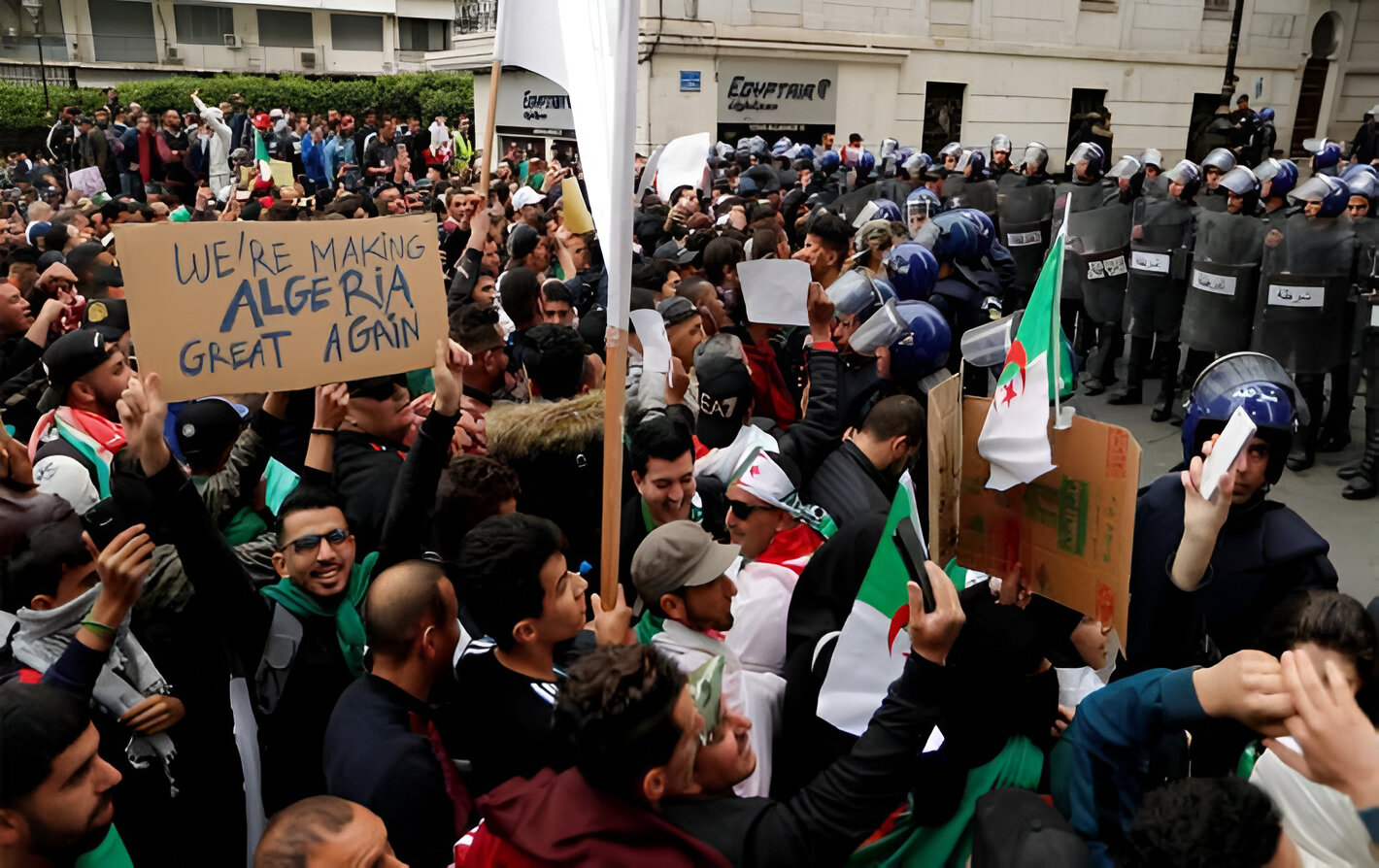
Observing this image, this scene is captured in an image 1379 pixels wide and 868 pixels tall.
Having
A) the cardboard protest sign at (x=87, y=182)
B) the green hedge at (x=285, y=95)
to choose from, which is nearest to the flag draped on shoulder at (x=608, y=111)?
the cardboard protest sign at (x=87, y=182)

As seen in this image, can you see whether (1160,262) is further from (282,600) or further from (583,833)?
(583,833)

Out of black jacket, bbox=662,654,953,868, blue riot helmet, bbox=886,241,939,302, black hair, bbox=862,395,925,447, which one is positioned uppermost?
blue riot helmet, bbox=886,241,939,302

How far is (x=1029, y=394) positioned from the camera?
Answer: 2328 millimetres

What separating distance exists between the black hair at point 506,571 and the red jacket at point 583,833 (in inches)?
22.4

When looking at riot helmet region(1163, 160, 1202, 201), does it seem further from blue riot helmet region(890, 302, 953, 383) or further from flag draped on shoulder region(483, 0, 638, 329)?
flag draped on shoulder region(483, 0, 638, 329)

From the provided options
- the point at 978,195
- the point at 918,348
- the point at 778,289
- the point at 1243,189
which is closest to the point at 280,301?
the point at 778,289

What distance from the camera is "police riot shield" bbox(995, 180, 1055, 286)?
37.4ft

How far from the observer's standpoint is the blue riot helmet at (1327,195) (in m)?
7.24

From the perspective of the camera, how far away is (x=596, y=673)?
1.92 metres

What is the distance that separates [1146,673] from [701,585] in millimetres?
1010

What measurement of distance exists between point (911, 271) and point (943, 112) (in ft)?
66.2

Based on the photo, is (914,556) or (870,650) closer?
(914,556)

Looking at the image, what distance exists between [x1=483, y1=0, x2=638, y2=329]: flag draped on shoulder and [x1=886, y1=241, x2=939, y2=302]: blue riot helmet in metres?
3.26

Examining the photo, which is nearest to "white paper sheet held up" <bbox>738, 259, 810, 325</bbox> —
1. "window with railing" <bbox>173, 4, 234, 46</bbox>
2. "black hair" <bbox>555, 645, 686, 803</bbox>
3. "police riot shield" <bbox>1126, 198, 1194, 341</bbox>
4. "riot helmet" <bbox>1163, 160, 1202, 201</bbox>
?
"black hair" <bbox>555, 645, 686, 803</bbox>
